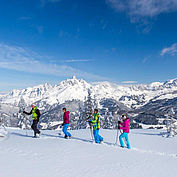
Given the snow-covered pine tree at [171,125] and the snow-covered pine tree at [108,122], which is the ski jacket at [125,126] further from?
the snow-covered pine tree at [108,122]

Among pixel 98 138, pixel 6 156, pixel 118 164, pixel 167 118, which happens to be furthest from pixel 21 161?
pixel 167 118

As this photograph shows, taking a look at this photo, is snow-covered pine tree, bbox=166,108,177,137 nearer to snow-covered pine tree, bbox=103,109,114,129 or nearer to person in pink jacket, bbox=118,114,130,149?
person in pink jacket, bbox=118,114,130,149

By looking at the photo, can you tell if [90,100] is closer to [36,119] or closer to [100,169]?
[36,119]

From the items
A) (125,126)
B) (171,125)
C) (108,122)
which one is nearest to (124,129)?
(125,126)

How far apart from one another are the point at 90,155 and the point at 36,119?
6.32 m

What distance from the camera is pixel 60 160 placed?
7.99 meters

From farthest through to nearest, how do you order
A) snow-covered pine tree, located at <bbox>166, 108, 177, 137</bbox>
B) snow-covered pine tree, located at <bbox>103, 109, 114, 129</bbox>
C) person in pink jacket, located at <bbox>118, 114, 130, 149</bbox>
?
snow-covered pine tree, located at <bbox>103, 109, 114, 129</bbox> < snow-covered pine tree, located at <bbox>166, 108, 177, 137</bbox> < person in pink jacket, located at <bbox>118, 114, 130, 149</bbox>

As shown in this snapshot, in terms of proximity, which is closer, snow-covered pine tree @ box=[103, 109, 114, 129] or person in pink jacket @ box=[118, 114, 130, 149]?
person in pink jacket @ box=[118, 114, 130, 149]

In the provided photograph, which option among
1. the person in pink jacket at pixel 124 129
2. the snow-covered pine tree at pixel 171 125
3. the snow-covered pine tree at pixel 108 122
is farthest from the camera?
the snow-covered pine tree at pixel 108 122

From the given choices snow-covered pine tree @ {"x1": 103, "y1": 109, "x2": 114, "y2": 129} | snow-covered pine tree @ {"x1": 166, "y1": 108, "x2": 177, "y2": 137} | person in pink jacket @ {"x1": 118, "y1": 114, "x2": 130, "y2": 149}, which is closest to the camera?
person in pink jacket @ {"x1": 118, "y1": 114, "x2": 130, "y2": 149}

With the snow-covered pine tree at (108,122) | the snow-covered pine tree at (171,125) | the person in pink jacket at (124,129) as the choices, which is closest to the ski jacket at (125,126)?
the person in pink jacket at (124,129)

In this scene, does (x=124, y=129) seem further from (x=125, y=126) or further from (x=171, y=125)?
(x=171, y=125)

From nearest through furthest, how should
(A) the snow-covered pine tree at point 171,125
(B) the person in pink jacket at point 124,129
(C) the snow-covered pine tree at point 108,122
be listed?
(B) the person in pink jacket at point 124,129, (A) the snow-covered pine tree at point 171,125, (C) the snow-covered pine tree at point 108,122

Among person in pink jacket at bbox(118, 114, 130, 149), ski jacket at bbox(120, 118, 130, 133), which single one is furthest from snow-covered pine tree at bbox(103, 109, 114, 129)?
ski jacket at bbox(120, 118, 130, 133)
